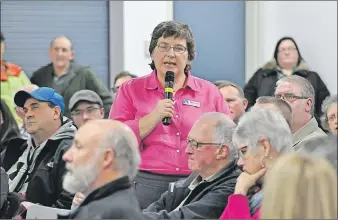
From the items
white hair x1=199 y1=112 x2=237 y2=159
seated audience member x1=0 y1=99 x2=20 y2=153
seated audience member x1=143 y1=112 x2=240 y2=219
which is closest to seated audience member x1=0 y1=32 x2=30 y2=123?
seated audience member x1=0 y1=99 x2=20 y2=153

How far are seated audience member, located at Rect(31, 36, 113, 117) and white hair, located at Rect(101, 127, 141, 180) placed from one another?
395cm

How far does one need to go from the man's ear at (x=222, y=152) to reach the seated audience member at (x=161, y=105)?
1.52ft

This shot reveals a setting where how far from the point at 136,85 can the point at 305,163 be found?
229 cm

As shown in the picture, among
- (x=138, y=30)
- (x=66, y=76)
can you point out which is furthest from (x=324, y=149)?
(x=138, y=30)

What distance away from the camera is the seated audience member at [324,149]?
2.77 meters

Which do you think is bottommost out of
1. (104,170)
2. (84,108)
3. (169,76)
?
(84,108)

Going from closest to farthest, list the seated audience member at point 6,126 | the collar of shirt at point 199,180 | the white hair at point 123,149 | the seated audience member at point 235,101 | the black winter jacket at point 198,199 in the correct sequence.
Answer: the white hair at point 123,149
the black winter jacket at point 198,199
the collar of shirt at point 199,180
the seated audience member at point 235,101
the seated audience member at point 6,126

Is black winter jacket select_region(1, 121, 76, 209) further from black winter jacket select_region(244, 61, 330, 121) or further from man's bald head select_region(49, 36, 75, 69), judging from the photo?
black winter jacket select_region(244, 61, 330, 121)

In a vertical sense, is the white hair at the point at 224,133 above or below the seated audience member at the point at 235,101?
above

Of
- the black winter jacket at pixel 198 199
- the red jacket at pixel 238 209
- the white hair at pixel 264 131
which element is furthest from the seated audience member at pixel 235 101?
the red jacket at pixel 238 209

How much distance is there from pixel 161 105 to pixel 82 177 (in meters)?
1.05

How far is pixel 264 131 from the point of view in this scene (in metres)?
3.90

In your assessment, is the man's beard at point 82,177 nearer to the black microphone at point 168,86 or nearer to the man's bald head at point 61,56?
the black microphone at point 168,86

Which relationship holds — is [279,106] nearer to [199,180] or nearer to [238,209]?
[199,180]
